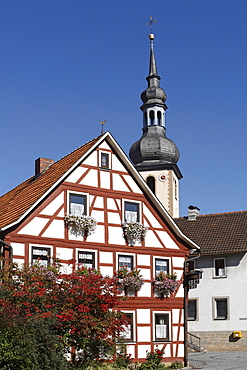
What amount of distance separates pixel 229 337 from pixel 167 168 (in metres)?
27.8

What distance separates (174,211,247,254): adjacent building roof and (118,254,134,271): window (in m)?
11.9

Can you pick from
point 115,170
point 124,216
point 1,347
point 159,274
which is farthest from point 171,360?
point 1,347

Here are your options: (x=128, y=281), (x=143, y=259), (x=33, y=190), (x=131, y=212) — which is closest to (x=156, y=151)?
(x=131, y=212)

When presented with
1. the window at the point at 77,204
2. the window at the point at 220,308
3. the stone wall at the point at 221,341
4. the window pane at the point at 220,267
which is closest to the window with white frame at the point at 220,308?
the window at the point at 220,308

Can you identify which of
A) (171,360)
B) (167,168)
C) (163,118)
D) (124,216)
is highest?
(163,118)

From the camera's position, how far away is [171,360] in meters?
26.3

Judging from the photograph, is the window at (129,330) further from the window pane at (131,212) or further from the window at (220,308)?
the window at (220,308)

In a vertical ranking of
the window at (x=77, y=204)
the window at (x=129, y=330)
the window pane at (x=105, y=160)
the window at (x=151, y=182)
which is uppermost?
the window at (x=151, y=182)

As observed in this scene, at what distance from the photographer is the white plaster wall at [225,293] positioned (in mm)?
36812

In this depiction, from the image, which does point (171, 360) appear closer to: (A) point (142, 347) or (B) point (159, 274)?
(A) point (142, 347)

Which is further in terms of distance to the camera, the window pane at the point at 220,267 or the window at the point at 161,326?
the window pane at the point at 220,267

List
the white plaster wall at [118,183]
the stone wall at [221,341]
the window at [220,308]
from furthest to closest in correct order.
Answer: the window at [220,308]
the stone wall at [221,341]
the white plaster wall at [118,183]

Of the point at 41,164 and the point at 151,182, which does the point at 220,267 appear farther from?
the point at 151,182

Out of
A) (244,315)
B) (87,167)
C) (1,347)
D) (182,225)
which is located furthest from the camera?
(182,225)
